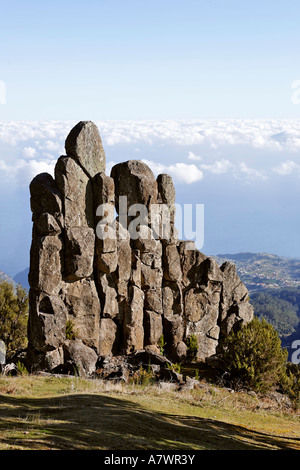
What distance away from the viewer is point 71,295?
107 feet

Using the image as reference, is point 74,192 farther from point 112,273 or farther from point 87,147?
point 112,273

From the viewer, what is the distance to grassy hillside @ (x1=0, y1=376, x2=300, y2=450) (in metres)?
15.2

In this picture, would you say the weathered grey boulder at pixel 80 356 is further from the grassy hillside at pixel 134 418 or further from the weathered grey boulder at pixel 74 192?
the weathered grey boulder at pixel 74 192

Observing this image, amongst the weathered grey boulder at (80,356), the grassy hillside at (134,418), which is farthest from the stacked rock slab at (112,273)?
the grassy hillside at (134,418)

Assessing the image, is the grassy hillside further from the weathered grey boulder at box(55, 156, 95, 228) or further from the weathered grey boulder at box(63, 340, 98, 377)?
the weathered grey boulder at box(55, 156, 95, 228)

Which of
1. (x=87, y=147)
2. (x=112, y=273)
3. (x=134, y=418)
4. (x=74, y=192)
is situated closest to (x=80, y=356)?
(x=112, y=273)

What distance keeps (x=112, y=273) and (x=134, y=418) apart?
16914mm

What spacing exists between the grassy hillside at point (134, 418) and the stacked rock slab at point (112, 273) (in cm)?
590

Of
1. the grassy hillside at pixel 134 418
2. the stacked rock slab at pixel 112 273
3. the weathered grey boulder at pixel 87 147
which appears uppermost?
the weathered grey boulder at pixel 87 147

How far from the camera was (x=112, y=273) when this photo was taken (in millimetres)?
34844

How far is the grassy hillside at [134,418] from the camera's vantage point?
15.2m

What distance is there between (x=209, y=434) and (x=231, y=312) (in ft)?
74.2
